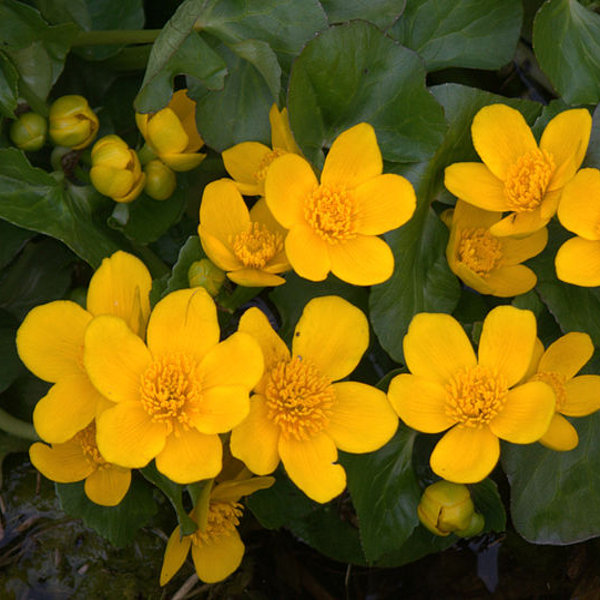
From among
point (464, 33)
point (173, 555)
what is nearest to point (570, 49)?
point (464, 33)

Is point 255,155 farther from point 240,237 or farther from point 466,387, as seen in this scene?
point 466,387

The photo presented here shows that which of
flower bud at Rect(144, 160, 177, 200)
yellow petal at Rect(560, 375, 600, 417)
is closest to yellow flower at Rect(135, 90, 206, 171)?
flower bud at Rect(144, 160, 177, 200)

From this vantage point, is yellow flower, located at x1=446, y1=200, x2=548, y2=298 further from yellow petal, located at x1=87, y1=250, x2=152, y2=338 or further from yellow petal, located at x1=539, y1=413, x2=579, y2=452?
yellow petal, located at x1=87, y1=250, x2=152, y2=338

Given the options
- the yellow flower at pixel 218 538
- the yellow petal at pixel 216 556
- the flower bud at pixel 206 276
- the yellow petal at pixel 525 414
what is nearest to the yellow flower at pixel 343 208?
the flower bud at pixel 206 276

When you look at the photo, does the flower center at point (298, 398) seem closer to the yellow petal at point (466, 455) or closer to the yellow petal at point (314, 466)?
the yellow petal at point (314, 466)

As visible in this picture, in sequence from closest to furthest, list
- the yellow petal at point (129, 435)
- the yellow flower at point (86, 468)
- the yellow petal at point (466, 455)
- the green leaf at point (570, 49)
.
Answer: the yellow petal at point (129, 435), the yellow petal at point (466, 455), the yellow flower at point (86, 468), the green leaf at point (570, 49)

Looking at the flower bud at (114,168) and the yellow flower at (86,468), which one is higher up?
the flower bud at (114,168)

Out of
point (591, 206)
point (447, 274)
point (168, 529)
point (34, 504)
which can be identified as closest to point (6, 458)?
point (34, 504)
